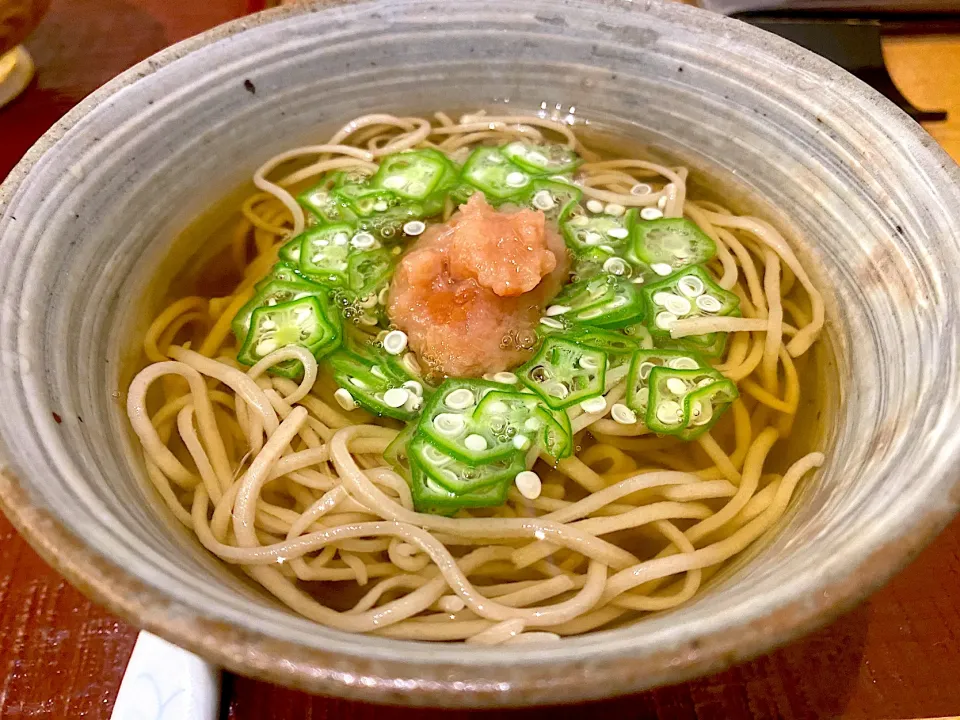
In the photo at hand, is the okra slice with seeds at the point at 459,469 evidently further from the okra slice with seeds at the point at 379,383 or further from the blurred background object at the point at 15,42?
the blurred background object at the point at 15,42

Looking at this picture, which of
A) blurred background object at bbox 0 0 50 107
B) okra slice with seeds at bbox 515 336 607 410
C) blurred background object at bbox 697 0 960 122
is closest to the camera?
okra slice with seeds at bbox 515 336 607 410

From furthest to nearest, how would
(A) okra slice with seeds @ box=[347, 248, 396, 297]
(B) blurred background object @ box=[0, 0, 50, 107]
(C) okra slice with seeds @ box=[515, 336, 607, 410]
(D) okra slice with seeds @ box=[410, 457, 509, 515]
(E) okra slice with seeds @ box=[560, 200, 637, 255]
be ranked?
1. (B) blurred background object @ box=[0, 0, 50, 107]
2. (E) okra slice with seeds @ box=[560, 200, 637, 255]
3. (A) okra slice with seeds @ box=[347, 248, 396, 297]
4. (C) okra slice with seeds @ box=[515, 336, 607, 410]
5. (D) okra slice with seeds @ box=[410, 457, 509, 515]

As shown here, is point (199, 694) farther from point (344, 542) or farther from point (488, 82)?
point (488, 82)

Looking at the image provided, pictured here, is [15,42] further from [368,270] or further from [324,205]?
[368,270]

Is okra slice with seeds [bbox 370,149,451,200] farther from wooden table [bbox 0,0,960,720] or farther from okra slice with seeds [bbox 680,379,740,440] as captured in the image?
wooden table [bbox 0,0,960,720]

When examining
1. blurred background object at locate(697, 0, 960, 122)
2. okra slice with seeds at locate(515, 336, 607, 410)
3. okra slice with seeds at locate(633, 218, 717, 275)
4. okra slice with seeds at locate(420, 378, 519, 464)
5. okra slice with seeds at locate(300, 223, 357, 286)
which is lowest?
okra slice with seeds at locate(420, 378, 519, 464)

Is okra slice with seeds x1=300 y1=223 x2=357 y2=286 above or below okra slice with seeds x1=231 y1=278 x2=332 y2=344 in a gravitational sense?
above

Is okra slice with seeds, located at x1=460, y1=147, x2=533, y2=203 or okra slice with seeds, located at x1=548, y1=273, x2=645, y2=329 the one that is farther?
okra slice with seeds, located at x1=460, y1=147, x2=533, y2=203

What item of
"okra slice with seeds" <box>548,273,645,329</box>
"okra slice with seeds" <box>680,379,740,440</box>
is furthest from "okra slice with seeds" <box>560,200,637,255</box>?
"okra slice with seeds" <box>680,379,740,440</box>
